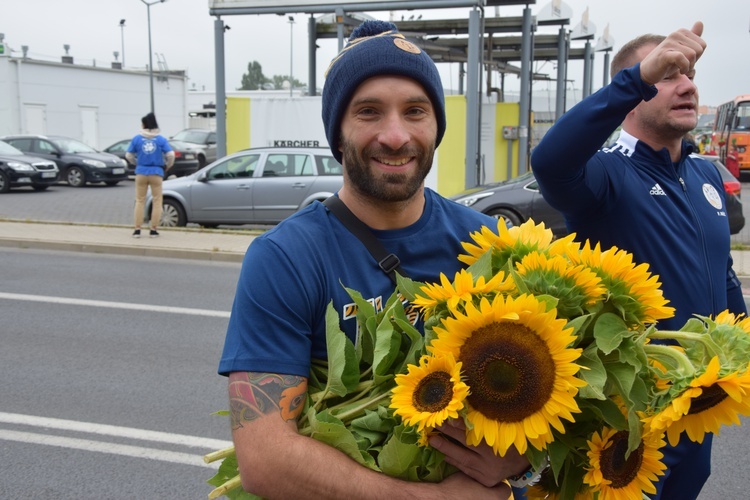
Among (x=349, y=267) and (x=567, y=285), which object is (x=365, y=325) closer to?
(x=349, y=267)

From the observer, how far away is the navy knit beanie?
1841 millimetres

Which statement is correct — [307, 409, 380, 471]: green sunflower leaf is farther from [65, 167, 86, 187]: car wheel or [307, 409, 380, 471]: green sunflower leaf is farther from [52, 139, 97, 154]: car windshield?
[52, 139, 97, 154]: car windshield

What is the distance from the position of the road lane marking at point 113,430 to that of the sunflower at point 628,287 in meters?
3.53

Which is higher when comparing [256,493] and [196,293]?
[256,493]

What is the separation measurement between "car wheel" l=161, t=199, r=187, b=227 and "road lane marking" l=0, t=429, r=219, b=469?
31.9ft

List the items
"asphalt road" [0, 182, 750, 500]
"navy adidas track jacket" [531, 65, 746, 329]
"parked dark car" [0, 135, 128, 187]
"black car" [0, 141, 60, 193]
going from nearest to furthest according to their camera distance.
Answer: "navy adidas track jacket" [531, 65, 746, 329], "asphalt road" [0, 182, 750, 500], "black car" [0, 141, 60, 193], "parked dark car" [0, 135, 128, 187]

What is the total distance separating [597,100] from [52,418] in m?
4.35

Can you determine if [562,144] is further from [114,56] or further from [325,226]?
[114,56]

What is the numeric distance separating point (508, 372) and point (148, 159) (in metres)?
11.7

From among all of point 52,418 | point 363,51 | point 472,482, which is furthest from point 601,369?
point 52,418

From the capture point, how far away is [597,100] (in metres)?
2.13

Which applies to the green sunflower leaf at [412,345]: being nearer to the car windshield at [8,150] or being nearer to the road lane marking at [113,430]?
the road lane marking at [113,430]

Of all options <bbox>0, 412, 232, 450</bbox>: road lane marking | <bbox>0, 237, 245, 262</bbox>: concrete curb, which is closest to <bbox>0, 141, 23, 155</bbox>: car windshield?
<bbox>0, 237, 245, 262</bbox>: concrete curb

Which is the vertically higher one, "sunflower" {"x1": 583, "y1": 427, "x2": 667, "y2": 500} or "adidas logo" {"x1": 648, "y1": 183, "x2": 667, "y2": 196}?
"adidas logo" {"x1": 648, "y1": 183, "x2": 667, "y2": 196}
